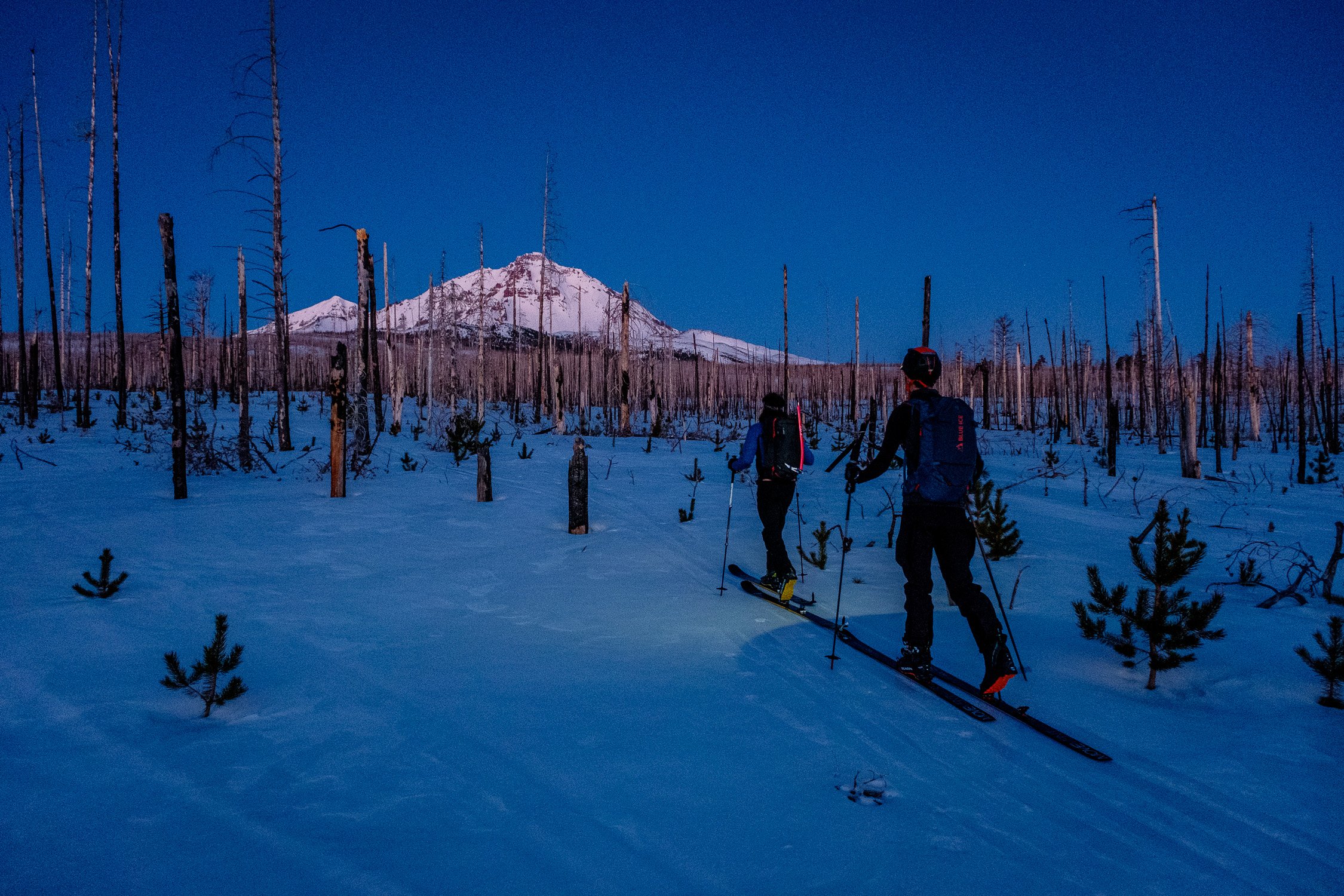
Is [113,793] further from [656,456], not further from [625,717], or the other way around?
[656,456]

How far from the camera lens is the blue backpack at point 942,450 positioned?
4133mm

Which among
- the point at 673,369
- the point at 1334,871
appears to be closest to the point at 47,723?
the point at 1334,871

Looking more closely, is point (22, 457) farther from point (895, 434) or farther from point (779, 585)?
point (895, 434)

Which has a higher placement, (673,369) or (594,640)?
(673,369)

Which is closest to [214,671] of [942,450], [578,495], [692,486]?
[942,450]

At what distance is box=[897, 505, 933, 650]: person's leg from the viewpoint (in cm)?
425

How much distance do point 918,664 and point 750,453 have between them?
8.74 feet

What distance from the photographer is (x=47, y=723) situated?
11.9ft

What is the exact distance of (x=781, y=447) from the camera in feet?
21.4

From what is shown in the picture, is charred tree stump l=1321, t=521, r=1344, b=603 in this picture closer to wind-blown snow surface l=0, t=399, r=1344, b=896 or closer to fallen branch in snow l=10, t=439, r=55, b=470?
wind-blown snow surface l=0, t=399, r=1344, b=896

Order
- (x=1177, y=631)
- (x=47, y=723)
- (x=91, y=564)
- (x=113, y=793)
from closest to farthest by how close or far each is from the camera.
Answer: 1. (x=113, y=793)
2. (x=47, y=723)
3. (x=1177, y=631)
4. (x=91, y=564)

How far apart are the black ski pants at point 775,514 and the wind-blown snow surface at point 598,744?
0.53 metres

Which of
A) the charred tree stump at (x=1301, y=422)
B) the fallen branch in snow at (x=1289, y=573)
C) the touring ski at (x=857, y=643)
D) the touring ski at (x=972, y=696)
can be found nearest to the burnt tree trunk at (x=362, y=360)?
the touring ski at (x=857, y=643)

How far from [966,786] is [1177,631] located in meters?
2.25
